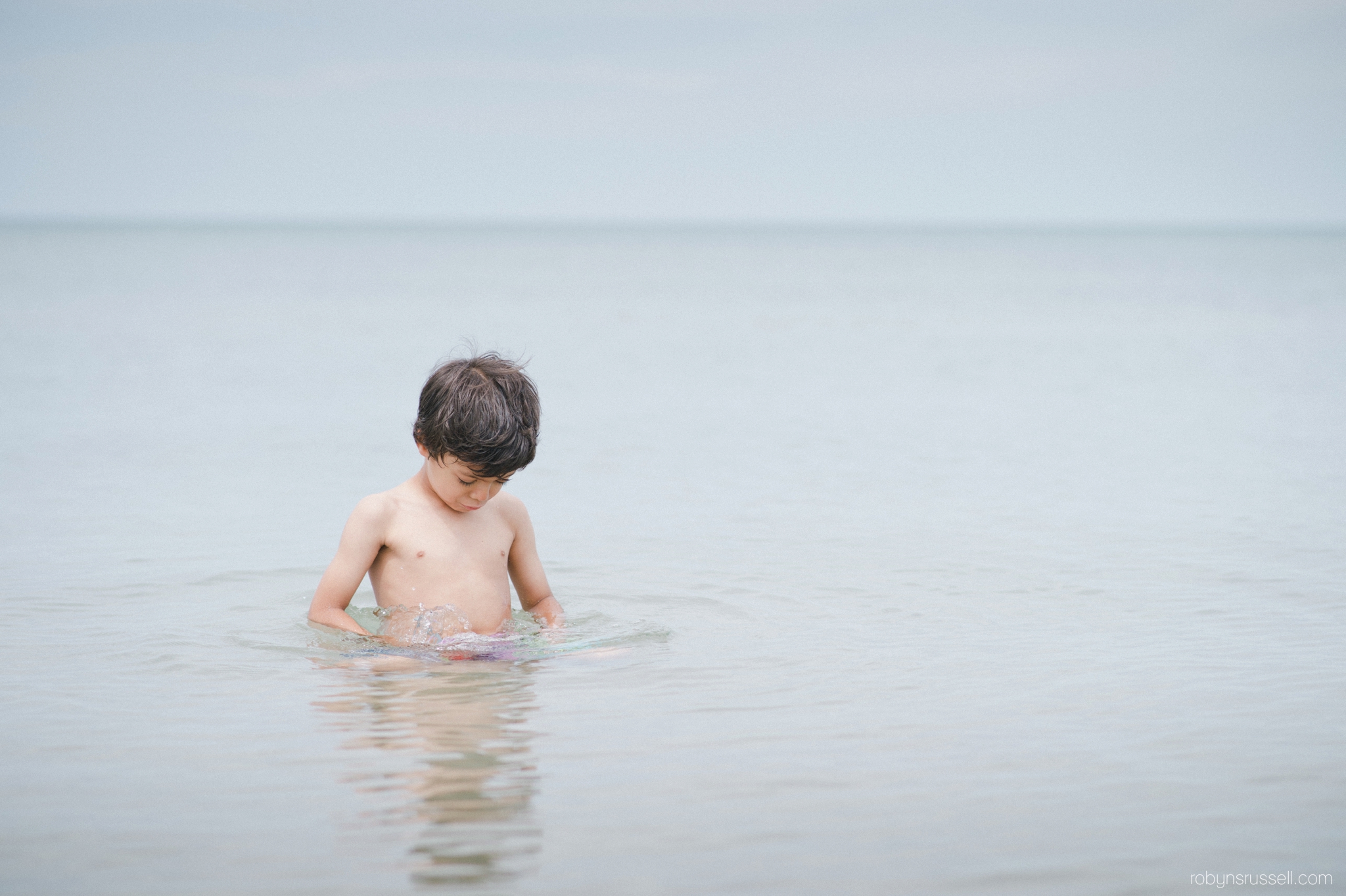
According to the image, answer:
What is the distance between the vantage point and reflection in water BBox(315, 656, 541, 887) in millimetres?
3111

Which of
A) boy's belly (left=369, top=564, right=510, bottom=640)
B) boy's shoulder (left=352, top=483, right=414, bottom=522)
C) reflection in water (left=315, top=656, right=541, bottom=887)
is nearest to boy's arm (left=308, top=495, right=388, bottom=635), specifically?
boy's shoulder (left=352, top=483, right=414, bottom=522)

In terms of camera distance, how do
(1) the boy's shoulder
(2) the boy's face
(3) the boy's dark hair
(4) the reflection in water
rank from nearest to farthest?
(4) the reflection in water, (3) the boy's dark hair, (2) the boy's face, (1) the boy's shoulder

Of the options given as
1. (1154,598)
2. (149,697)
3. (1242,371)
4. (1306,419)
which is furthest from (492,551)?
(1242,371)

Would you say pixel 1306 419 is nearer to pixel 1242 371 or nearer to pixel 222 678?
pixel 1242 371

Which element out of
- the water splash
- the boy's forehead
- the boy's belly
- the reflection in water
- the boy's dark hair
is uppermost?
the boy's dark hair

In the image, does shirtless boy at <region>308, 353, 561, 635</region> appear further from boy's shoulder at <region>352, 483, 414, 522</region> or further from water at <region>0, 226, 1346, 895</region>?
water at <region>0, 226, 1346, 895</region>

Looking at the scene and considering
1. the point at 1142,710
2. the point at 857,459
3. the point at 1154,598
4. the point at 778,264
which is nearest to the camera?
the point at 1142,710

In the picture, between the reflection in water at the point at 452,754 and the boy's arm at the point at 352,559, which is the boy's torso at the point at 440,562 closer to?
the boy's arm at the point at 352,559

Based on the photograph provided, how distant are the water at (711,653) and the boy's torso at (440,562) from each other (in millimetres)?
208

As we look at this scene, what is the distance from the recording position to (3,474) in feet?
28.5

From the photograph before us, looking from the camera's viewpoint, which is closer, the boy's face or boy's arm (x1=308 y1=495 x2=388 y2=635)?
the boy's face

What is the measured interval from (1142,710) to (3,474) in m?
7.40

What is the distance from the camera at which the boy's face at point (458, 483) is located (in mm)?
4512

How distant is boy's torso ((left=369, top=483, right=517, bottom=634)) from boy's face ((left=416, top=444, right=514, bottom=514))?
0.09 metres
